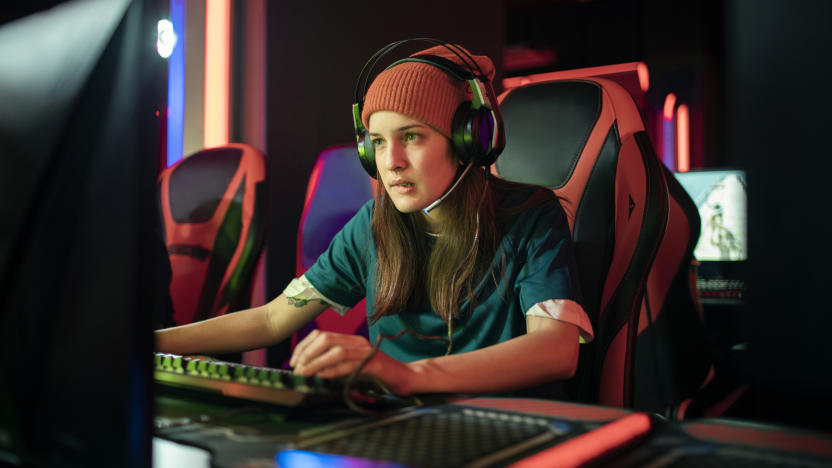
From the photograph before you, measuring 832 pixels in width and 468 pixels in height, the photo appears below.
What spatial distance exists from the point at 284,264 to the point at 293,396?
1.73 metres

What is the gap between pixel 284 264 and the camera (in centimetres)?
213

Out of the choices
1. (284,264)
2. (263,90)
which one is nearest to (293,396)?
(284,264)

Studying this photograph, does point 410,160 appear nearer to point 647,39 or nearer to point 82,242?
point 82,242

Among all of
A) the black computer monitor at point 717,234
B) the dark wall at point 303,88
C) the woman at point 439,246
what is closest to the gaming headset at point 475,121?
the woman at point 439,246

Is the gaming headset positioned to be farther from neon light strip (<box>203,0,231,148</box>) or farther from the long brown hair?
neon light strip (<box>203,0,231,148</box>)

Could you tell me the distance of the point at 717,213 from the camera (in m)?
1.93

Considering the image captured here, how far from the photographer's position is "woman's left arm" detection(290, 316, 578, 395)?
532mm

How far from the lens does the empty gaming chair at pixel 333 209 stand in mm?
1300

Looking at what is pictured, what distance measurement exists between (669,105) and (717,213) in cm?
453

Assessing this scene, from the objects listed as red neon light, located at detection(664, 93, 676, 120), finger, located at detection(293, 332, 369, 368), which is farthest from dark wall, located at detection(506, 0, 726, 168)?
finger, located at detection(293, 332, 369, 368)

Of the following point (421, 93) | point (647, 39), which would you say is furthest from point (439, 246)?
point (647, 39)

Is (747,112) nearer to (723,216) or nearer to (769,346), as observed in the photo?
(769,346)

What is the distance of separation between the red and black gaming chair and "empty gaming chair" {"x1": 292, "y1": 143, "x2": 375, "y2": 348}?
0.45 feet

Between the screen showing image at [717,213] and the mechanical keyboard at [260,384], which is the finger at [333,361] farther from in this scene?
the screen showing image at [717,213]
